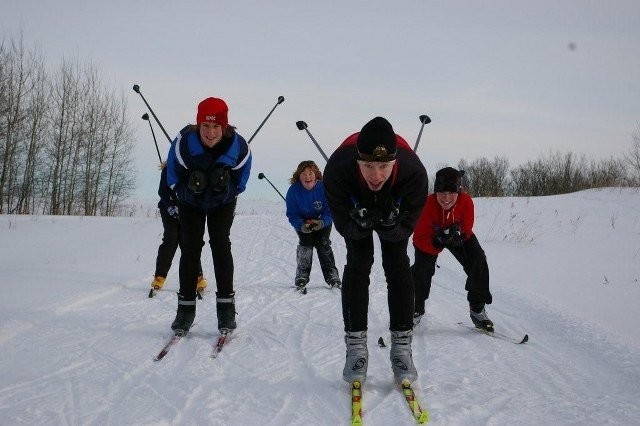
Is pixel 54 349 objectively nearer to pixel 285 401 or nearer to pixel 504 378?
pixel 285 401

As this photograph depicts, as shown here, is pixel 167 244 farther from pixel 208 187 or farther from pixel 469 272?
pixel 469 272

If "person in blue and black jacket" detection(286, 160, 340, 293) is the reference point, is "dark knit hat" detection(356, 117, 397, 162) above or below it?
above

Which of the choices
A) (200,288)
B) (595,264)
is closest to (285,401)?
(200,288)

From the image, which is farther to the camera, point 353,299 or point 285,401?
point 353,299

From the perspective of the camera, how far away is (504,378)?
3209 millimetres

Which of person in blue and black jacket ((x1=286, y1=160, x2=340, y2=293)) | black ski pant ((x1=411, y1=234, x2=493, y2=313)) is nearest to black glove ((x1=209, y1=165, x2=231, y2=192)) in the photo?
black ski pant ((x1=411, y1=234, x2=493, y2=313))

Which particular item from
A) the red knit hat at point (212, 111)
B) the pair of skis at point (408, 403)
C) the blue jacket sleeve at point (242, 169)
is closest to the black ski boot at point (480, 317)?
the pair of skis at point (408, 403)

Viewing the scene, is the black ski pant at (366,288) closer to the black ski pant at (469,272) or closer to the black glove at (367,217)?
the black glove at (367,217)

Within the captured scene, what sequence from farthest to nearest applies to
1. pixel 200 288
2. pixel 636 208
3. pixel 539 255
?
pixel 636 208 → pixel 539 255 → pixel 200 288

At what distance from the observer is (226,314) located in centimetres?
420

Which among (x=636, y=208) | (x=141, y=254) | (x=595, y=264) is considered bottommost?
(x=141, y=254)

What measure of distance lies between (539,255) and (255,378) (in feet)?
26.3

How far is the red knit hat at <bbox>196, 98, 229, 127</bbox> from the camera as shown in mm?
3775

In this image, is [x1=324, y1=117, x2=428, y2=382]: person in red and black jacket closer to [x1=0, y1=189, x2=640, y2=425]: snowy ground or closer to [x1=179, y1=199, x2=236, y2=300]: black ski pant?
[x1=0, y1=189, x2=640, y2=425]: snowy ground
